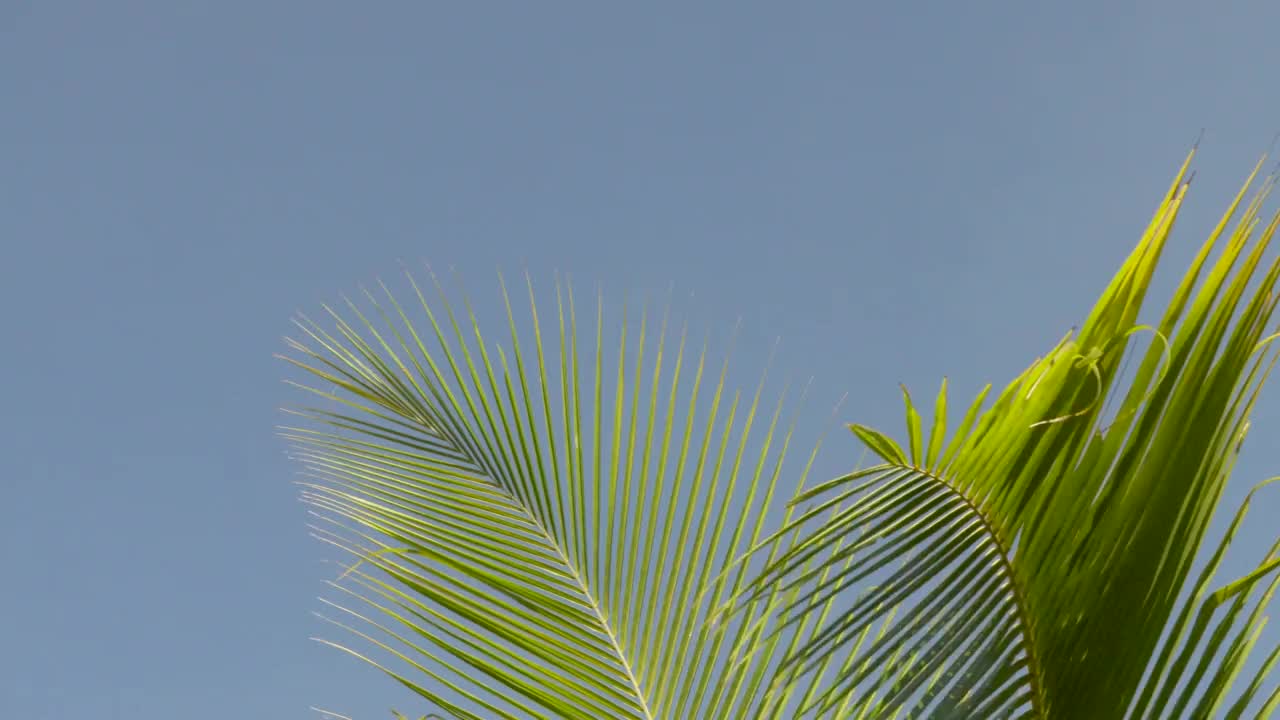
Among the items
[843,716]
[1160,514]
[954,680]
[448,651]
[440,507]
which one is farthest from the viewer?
[440,507]

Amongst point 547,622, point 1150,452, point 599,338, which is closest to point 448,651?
point 547,622

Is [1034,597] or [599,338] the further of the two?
[599,338]

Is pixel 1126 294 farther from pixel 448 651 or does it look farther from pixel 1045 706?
pixel 448 651

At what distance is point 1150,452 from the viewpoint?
3.96 ft

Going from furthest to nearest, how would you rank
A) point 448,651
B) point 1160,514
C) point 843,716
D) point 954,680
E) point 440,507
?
1. point 440,507
2. point 448,651
3. point 843,716
4. point 954,680
5. point 1160,514

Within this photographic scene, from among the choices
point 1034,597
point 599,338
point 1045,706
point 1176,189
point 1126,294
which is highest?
point 599,338

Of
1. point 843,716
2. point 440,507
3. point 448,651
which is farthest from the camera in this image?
point 440,507

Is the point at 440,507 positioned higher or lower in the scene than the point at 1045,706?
higher

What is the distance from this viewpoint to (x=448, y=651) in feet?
6.20

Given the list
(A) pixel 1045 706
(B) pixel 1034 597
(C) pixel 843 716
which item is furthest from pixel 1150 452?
(C) pixel 843 716

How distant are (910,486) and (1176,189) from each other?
40 cm

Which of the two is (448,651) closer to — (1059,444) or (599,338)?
(599,338)

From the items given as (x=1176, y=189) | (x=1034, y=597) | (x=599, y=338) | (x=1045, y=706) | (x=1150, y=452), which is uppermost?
(x=599, y=338)

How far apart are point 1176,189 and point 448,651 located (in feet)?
3.87
